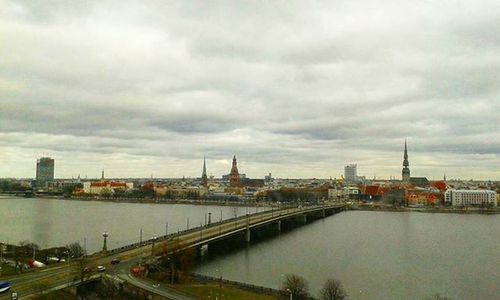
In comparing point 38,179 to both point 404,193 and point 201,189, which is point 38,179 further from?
point 404,193

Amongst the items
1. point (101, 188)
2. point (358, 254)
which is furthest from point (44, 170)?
point (358, 254)

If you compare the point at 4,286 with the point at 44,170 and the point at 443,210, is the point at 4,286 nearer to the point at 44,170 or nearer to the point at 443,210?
the point at 443,210

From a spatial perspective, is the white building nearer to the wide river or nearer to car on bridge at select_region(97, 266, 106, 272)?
the wide river

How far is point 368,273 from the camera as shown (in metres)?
20.4

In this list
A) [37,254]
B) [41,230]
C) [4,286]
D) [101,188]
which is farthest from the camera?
[101,188]

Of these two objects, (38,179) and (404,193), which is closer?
(404,193)

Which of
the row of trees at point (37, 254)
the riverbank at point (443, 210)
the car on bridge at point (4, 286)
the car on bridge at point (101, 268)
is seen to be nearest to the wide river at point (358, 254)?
the row of trees at point (37, 254)

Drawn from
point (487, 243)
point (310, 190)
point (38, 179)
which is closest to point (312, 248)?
point (487, 243)

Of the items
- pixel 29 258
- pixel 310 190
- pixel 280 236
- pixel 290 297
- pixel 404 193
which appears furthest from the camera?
pixel 310 190

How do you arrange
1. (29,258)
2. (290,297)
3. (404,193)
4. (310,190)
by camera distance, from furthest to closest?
(310,190)
(404,193)
(29,258)
(290,297)

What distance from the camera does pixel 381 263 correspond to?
22.8 meters

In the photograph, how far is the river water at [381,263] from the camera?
715 inches

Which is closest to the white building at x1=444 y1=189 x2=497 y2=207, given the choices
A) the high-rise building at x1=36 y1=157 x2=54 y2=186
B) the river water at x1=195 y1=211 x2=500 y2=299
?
the river water at x1=195 y1=211 x2=500 y2=299

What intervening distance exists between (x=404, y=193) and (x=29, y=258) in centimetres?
6752
